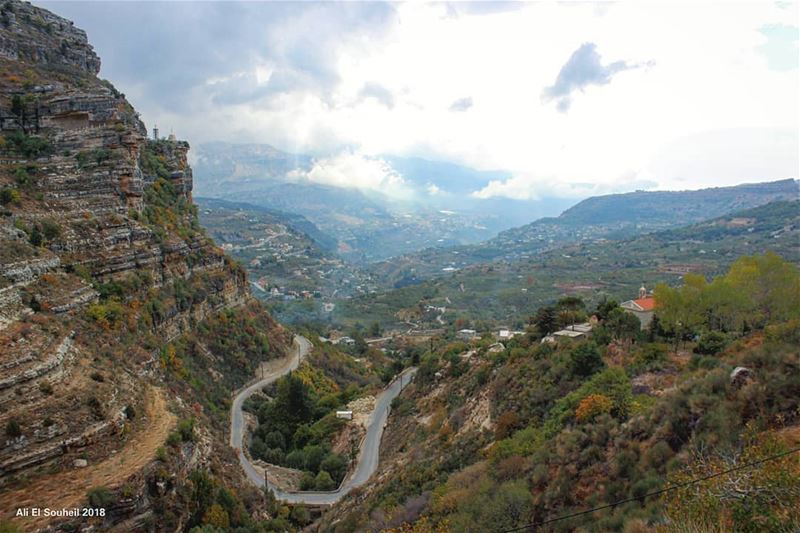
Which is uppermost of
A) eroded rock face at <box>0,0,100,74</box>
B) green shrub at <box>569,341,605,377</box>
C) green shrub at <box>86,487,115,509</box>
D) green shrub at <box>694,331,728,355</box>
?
eroded rock face at <box>0,0,100,74</box>

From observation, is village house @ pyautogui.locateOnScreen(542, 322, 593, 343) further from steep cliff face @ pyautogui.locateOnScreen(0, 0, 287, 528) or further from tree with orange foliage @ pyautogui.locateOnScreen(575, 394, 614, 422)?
steep cliff face @ pyautogui.locateOnScreen(0, 0, 287, 528)

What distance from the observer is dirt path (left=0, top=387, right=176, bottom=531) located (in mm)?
13641

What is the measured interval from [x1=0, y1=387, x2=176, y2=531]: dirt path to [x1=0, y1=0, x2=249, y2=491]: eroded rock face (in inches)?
18.0

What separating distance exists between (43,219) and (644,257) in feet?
402

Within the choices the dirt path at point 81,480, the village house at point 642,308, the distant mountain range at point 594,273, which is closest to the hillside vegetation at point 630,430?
the village house at point 642,308

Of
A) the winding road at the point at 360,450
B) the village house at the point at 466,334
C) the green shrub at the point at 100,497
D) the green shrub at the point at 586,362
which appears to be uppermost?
the green shrub at the point at 586,362

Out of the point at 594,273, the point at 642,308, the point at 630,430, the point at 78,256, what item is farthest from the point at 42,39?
the point at 594,273

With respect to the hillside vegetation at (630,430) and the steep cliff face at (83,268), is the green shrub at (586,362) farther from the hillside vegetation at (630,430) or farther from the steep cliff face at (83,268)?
the steep cliff face at (83,268)

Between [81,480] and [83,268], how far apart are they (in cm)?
1496

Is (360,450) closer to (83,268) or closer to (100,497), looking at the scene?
(83,268)

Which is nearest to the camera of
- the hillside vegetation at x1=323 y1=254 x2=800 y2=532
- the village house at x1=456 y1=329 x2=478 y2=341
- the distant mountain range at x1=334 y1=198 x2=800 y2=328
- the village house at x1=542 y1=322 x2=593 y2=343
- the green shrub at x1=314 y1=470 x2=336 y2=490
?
the hillside vegetation at x1=323 y1=254 x2=800 y2=532

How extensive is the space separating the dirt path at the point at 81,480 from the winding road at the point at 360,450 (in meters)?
11.6

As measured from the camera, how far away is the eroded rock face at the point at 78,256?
16.0 m

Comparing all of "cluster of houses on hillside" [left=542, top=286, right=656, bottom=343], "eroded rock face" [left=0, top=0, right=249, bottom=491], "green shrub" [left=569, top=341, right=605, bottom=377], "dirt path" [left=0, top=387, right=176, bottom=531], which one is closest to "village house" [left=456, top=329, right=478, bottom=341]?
"eroded rock face" [left=0, top=0, right=249, bottom=491]
